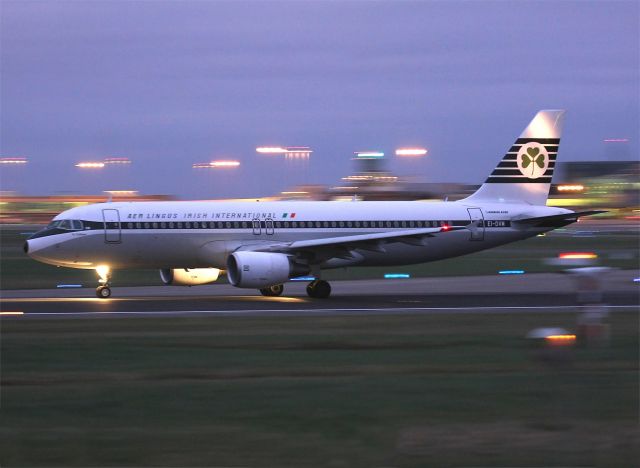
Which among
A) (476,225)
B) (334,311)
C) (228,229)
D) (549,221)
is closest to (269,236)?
(228,229)

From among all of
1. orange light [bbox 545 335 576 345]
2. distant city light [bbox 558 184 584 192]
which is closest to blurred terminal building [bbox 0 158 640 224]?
distant city light [bbox 558 184 584 192]

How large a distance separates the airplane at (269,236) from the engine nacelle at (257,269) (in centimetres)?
3

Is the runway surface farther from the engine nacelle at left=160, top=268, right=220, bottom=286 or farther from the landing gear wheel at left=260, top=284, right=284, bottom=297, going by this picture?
the engine nacelle at left=160, top=268, right=220, bottom=286

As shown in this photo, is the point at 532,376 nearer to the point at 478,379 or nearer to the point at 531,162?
the point at 478,379

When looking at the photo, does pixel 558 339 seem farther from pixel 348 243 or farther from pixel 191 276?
pixel 191 276

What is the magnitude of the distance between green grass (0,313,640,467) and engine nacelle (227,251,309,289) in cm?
666

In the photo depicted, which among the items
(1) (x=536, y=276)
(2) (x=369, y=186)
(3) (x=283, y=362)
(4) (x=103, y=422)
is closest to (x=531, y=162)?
(1) (x=536, y=276)

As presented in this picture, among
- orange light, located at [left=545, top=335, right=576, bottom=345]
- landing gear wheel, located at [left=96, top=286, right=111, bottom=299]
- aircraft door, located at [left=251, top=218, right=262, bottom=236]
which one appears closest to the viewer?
orange light, located at [left=545, top=335, right=576, bottom=345]

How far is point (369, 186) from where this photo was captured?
143625 mm

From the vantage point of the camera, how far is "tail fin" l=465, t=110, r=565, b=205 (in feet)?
106

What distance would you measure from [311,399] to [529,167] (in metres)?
22.4

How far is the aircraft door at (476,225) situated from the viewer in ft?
100

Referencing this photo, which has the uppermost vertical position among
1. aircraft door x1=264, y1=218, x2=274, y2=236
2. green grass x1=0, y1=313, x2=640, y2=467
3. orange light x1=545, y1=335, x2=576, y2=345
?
aircraft door x1=264, y1=218, x2=274, y2=236

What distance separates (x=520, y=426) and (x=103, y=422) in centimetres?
488
